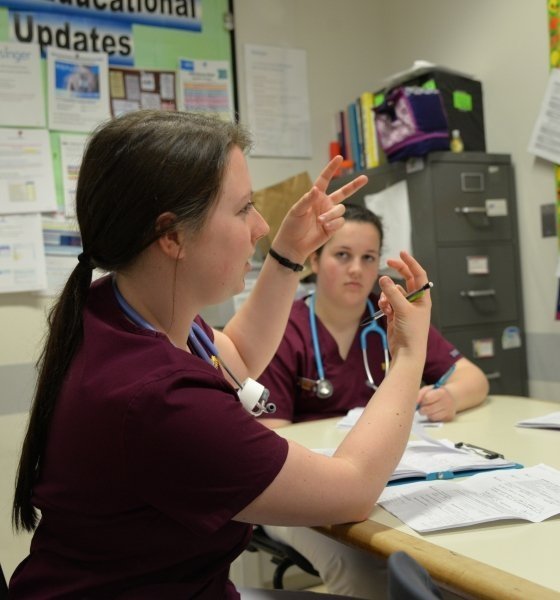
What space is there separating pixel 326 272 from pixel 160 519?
1333mm

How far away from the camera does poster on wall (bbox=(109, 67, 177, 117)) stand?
2.77m

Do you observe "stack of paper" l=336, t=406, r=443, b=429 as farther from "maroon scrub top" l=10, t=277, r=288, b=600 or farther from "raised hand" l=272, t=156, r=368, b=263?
"maroon scrub top" l=10, t=277, r=288, b=600

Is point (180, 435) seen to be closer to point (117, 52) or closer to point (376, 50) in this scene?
point (117, 52)

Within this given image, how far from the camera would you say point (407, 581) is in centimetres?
54

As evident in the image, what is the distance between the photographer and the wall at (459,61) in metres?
2.63

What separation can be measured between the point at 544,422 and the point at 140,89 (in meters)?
2.13

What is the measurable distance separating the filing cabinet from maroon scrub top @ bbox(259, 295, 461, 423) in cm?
59

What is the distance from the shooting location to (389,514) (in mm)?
1004

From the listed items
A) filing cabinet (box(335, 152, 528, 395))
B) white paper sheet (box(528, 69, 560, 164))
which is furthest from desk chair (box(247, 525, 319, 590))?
white paper sheet (box(528, 69, 560, 164))

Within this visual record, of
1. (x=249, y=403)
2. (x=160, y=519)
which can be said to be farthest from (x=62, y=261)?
(x=160, y=519)

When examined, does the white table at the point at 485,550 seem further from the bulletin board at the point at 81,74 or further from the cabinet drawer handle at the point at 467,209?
the bulletin board at the point at 81,74

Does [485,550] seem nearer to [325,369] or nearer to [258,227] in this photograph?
[258,227]

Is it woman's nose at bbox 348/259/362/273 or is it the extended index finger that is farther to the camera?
woman's nose at bbox 348/259/362/273

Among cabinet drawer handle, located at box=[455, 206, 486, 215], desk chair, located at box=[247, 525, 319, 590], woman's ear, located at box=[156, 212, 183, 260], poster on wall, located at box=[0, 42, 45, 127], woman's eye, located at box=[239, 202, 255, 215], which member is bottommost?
desk chair, located at box=[247, 525, 319, 590]
